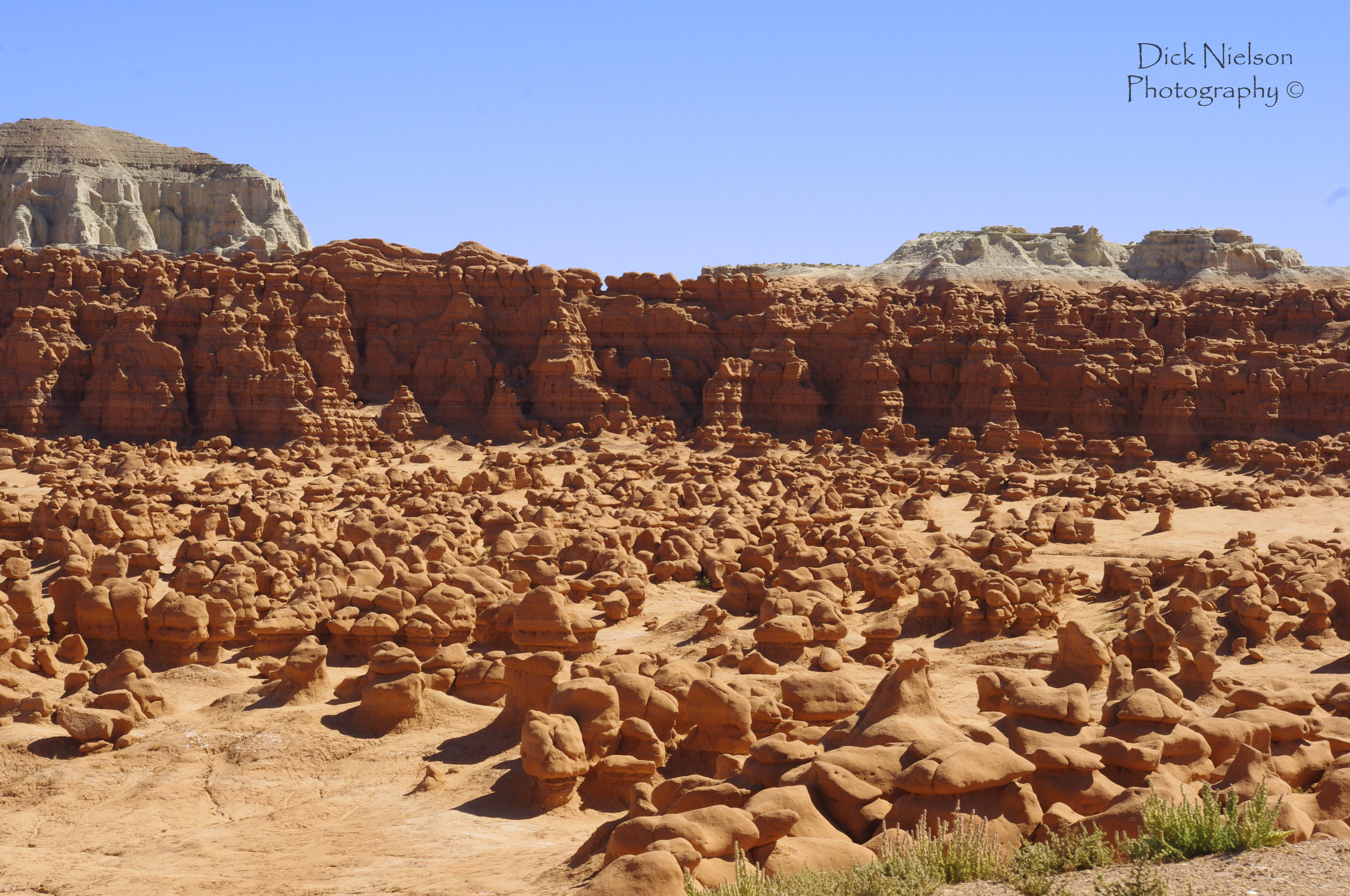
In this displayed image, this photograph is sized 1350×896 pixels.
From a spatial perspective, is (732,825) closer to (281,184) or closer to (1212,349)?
(1212,349)

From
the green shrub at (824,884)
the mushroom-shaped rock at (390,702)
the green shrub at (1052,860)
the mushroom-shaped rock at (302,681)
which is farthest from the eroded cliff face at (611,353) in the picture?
the green shrub at (824,884)

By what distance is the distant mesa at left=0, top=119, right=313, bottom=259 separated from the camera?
2128 inches

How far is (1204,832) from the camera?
22.9ft

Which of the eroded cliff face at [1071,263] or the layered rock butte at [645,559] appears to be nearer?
the layered rock butte at [645,559]

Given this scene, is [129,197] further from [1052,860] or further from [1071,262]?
[1052,860]

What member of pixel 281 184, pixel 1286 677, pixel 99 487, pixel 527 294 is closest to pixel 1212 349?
pixel 527 294

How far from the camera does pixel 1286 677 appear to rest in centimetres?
1359

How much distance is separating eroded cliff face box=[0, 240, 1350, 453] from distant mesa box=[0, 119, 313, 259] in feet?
40.3

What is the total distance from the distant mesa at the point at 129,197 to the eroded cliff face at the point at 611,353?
1230 cm

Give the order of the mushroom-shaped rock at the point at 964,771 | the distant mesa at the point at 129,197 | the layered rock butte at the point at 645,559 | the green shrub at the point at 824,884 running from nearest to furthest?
Result: the green shrub at the point at 824,884 → the mushroom-shaped rock at the point at 964,771 → the layered rock butte at the point at 645,559 → the distant mesa at the point at 129,197

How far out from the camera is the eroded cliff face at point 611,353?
38.2 m

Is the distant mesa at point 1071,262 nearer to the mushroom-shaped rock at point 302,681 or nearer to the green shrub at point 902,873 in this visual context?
the mushroom-shaped rock at point 302,681

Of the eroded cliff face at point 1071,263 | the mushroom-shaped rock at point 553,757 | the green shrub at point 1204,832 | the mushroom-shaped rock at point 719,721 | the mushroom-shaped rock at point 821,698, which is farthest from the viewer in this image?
the eroded cliff face at point 1071,263

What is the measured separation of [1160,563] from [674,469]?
15937 mm
